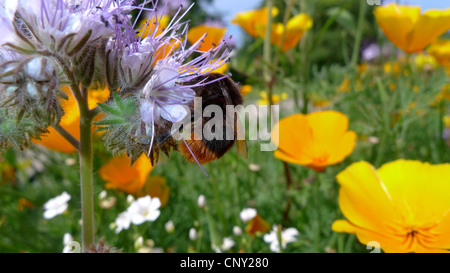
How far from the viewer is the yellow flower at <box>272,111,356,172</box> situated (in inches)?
48.1

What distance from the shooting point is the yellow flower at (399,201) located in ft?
3.09

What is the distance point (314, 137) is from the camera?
52.0 inches

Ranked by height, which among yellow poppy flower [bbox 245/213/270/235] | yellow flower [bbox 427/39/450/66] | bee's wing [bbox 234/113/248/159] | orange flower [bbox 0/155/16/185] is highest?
yellow flower [bbox 427/39/450/66]

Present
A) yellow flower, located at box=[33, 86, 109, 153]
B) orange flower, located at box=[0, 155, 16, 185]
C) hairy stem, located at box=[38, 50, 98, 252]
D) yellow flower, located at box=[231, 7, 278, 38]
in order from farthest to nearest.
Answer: orange flower, located at box=[0, 155, 16, 185], yellow flower, located at box=[231, 7, 278, 38], yellow flower, located at box=[33, 86, 109, 153], hairy stem, located at box=[38, 50, 98, 252]

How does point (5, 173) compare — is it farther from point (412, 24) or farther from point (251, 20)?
point (412, 24)

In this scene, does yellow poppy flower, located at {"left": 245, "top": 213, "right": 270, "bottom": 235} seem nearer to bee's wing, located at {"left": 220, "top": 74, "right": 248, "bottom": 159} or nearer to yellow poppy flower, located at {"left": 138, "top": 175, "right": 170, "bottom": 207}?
yellow poppy flower, located at {"left": 138, "top": 175, "right": 170, "bottom": 207}

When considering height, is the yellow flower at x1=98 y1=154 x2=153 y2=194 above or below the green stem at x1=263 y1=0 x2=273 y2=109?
below

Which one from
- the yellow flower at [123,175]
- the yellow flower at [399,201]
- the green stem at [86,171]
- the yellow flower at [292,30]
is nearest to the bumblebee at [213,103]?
the green stem at [86,171]

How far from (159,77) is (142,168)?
1.94ft

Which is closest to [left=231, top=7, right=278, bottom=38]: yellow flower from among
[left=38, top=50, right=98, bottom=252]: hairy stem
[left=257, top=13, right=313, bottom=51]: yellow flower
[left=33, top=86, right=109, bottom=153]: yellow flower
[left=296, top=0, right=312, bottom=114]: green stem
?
[left=257, top=13, right=313, bottom=51]: yellow flower

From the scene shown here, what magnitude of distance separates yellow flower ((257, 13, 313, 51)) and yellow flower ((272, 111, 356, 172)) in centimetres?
38

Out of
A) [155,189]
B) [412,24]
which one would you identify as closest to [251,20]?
[412,24]

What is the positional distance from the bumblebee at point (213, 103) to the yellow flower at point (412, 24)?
2.43ft

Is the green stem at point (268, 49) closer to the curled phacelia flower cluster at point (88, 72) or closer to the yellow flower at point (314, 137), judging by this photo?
the yellow flower at point (314, 137)
